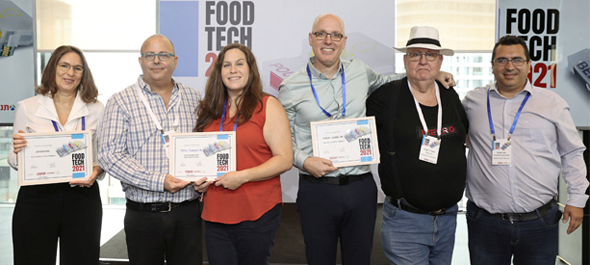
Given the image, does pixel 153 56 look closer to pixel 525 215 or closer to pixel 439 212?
pixel 439 212

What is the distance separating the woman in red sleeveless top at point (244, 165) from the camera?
225cm

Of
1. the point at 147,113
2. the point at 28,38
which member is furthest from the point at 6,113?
the point at 147,113

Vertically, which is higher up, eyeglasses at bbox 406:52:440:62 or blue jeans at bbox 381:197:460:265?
eyeglasses at bbox 406:52:440:62

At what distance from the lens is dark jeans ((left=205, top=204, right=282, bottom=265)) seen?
2.25m

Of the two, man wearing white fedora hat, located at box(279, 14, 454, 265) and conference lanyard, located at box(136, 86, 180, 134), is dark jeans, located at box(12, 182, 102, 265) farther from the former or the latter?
man wearing white fedora hat, located at box(279, 14, 454, 265)

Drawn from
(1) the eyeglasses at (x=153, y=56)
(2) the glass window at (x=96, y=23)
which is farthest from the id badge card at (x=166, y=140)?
(2) the glass window at (x=96, y=23)

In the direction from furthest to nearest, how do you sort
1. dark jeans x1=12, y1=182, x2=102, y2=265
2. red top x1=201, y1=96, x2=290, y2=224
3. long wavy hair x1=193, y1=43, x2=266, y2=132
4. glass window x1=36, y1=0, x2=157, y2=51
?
glass window x1=36, y1=0, x2=157, y2=51 → dark jeans x1=12, y1=182, x2=102, y2=265 → long wavy hair x1=193, y1=43, x2=266, y2=132 → red top x1=201, y1=96, x2=290, y2=224

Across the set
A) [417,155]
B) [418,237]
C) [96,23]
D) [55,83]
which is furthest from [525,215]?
[96,23]

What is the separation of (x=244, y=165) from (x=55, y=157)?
4.18 ft

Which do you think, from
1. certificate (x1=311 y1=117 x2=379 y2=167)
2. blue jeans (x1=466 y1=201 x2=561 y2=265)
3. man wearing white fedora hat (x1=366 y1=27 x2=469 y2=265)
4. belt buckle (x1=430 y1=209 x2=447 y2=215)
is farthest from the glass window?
blue jeans (x1=466 y1=201 x2=561 y2=265)

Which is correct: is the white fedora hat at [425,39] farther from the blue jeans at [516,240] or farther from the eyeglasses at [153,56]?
the eyeglasses at [153,56]

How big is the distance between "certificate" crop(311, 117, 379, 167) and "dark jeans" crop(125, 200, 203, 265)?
878 mm

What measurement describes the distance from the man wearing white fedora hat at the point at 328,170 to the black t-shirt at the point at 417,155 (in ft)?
0.57

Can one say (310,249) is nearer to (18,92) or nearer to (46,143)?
(46,143)
